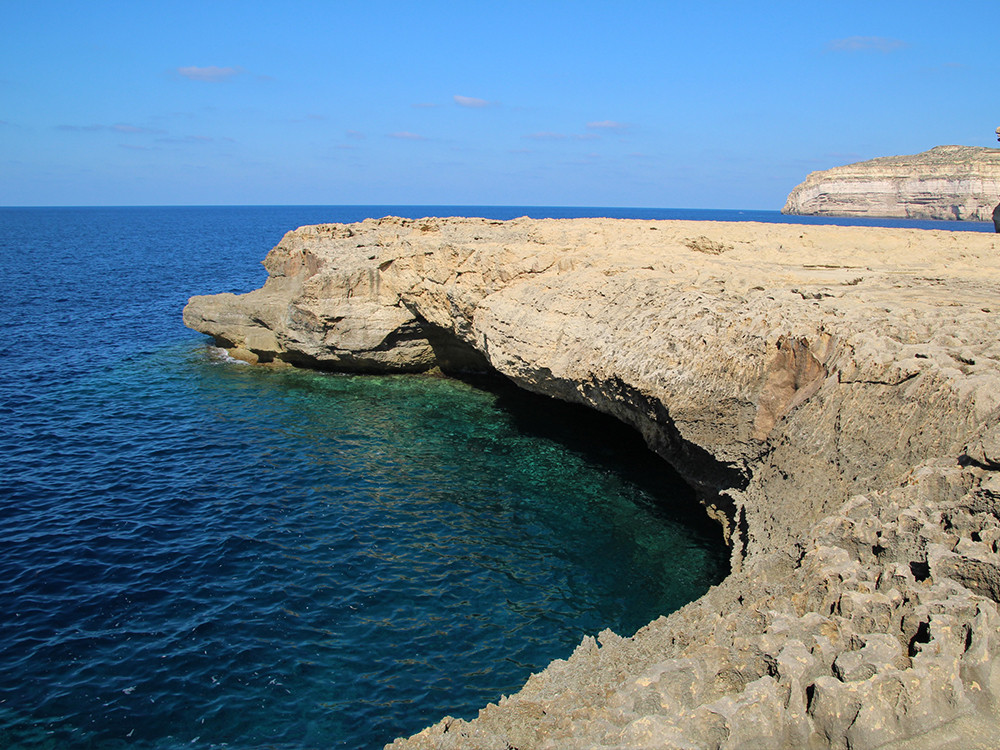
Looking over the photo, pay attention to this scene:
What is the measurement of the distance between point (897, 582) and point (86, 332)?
129ft

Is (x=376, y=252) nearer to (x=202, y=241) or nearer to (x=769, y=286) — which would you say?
(x=769, y=286)

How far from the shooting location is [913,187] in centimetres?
13088

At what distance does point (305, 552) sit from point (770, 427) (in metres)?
10.6

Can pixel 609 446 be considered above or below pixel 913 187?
below

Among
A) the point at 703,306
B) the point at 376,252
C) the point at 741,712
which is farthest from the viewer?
the point at 376,252

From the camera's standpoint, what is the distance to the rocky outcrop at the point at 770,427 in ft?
22.9

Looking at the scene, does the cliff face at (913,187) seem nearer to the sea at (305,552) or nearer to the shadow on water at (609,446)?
the shadow on water at (609,446)

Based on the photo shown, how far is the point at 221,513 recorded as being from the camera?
17.2m

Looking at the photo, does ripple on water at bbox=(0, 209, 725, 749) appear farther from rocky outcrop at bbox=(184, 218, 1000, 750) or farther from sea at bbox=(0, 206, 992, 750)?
rocky outcrop at bbox=(184, 218, 1000, 750)

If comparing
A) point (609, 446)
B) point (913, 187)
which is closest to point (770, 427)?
point (609, 446)

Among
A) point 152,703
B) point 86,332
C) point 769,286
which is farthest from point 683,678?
point 86,332

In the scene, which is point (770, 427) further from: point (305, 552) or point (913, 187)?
point (913, 187)

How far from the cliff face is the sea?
126 metres

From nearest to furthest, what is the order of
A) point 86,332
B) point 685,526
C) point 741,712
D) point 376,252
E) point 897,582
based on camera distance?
1. point 741,712
2. point 897,582
3. point 685,526
4. point 376,252
5. point 86,332
